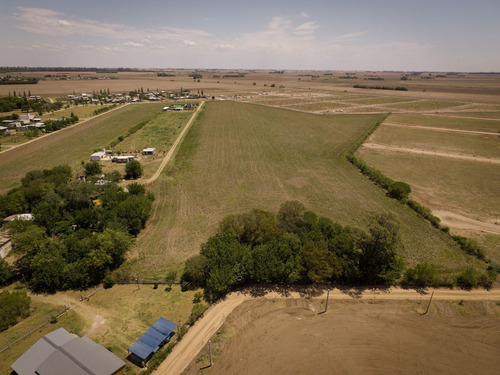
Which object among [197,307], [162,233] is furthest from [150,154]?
[197,307]

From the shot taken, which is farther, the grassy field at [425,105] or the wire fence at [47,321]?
the grassy field at [425,105]

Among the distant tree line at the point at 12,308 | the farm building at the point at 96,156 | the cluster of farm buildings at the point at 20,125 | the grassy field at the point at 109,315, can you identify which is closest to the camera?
the grassy field at the point at 109,315

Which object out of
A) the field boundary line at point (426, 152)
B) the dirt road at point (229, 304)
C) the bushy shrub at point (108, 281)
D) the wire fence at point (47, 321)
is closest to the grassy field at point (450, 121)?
the field boundary line at point (426, 152)

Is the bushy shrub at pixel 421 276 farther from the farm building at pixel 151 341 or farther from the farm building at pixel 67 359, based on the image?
the farm building at pixel 67 359

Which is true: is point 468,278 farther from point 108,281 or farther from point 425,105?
point 425,105

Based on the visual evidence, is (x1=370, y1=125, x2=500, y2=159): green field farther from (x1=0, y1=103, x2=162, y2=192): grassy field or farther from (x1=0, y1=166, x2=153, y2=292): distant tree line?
(x1=0, y1=103, x2=162, y2=192): grassy field

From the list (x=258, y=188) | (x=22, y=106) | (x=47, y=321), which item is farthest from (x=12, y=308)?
(x=22, y=106)

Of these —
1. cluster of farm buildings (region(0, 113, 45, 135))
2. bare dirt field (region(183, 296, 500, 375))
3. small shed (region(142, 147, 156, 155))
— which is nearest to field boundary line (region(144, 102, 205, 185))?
small shed (region(142, 147, 156, 155))
